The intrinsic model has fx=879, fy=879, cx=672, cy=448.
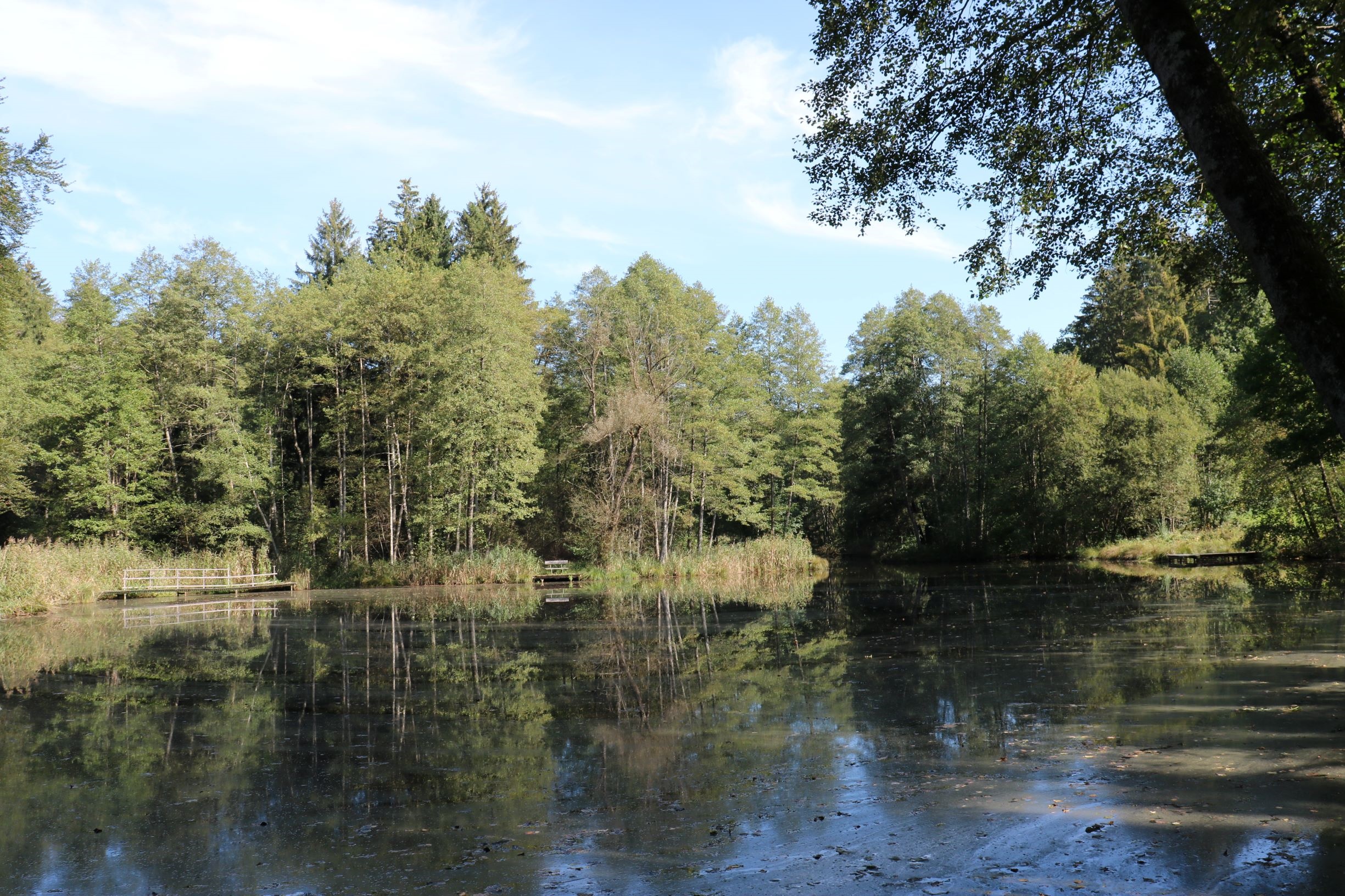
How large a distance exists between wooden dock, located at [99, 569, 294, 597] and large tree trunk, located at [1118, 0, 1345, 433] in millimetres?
30033

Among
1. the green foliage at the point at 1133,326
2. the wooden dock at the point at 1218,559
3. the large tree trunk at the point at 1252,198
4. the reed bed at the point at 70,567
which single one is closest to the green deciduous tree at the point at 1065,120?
the large tree trunk at the point at 1252,198

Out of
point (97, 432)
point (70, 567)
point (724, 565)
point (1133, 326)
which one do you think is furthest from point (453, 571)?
point (1133, 326)

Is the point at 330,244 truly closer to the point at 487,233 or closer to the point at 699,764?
the point at 487,233

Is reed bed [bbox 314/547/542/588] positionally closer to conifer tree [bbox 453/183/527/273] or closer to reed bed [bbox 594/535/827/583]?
reed bed [bbox 594/535/827/583]

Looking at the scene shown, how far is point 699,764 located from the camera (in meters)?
6.73

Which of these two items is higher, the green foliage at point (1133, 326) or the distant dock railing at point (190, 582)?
the green foliage at point (1133, 326)

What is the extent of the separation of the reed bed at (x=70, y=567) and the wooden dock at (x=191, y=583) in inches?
15.4

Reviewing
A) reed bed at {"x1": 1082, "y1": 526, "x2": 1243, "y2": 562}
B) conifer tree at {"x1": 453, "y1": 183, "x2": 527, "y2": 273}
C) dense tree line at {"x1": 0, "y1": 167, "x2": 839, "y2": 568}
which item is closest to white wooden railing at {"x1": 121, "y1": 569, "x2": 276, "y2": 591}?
dense tree line at {"x1": 0, "y1": 167, "x2": 839, "y2": 568}

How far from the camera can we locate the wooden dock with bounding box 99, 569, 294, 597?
2822 cm

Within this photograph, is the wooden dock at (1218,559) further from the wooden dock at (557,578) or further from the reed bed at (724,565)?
the wooden dock at (557,578)

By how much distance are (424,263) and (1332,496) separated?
139ft

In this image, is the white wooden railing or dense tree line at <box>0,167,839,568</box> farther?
dense tree line at <box>0,167,839,568</box>

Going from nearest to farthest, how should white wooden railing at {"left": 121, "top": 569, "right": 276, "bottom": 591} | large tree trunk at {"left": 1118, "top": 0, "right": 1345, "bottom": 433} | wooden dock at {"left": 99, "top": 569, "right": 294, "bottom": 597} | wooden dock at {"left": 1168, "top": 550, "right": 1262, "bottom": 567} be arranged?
large tree trunk at {"left": 1118, "top": 0, "right": 1345, "bottom": 433} < wooden dock at {"left": 99, "top": 569, "right": 294, "bottom": 597} < white wooden railing at {"left": 121, "top": 569, "right": 276, "bottom": 591} < wooden dock at {"left": 1168, "top": 550, "right": 1262, "bottom": 567}

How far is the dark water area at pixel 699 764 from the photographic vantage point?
4508mm
